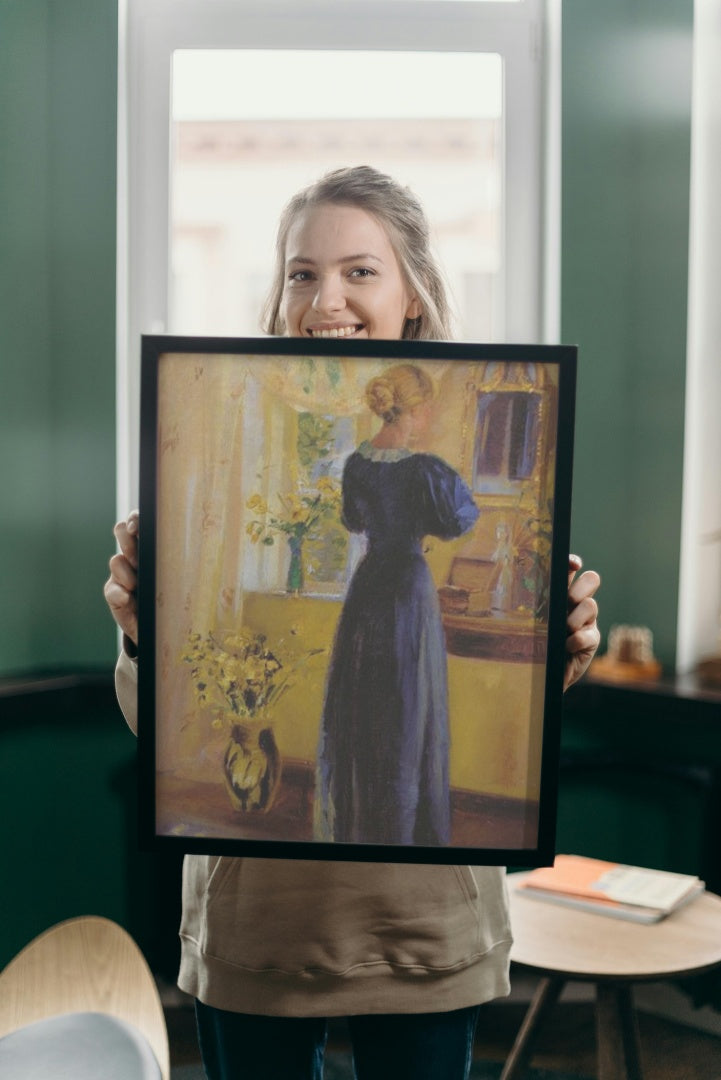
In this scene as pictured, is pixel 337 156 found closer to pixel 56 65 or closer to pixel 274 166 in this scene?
pixel 274 166

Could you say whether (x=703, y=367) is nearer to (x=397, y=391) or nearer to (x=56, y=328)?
(x=56, y=328)

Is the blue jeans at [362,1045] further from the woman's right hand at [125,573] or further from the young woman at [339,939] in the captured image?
the woman's right hand at [125,573]

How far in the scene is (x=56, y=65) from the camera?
8.41ft

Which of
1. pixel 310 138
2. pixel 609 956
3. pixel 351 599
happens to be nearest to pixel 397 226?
pixel 351 599

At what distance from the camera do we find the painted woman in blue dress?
0.97m

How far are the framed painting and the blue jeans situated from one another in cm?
21

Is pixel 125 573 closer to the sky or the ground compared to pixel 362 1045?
closer to the sky

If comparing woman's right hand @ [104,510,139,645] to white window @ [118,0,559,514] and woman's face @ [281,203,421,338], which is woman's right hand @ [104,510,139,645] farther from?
white window @ [118,0,559,514]

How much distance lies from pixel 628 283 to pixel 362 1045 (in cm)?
206

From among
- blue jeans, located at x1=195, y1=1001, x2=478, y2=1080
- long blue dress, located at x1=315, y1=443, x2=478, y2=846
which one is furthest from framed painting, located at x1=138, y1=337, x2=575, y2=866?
blue jeans, located at x1=195, y1=1001, x2=478, y2=1080

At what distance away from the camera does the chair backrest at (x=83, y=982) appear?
2.83 ft

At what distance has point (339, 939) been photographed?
106cm

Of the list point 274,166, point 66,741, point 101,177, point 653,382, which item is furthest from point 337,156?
point 66,741

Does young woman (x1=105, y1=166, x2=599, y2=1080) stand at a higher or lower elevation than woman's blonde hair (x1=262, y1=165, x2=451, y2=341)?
lower
